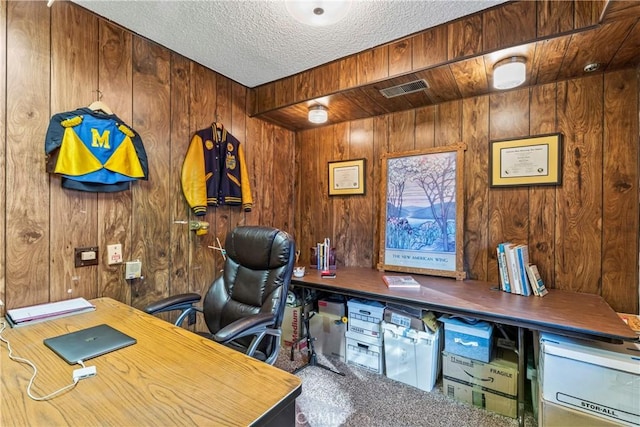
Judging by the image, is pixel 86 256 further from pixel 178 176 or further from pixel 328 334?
pixel 328 334

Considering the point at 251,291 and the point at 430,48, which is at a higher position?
the point at 430,48

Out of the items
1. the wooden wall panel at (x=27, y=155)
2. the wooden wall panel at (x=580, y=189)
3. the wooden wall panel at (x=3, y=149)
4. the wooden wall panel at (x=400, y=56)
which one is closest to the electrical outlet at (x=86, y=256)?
the wooden wall panel at (x=27, y=155)

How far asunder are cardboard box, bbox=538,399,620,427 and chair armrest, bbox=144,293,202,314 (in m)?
1.95

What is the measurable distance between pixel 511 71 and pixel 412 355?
194 cm

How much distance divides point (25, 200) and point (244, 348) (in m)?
1.39

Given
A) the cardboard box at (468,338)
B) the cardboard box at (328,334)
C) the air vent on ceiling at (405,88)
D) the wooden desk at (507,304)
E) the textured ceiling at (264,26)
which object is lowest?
the cardboard box at (328,334)

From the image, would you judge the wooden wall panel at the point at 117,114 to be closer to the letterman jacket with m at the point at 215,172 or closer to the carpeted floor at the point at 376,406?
the letterman jacket with m at the point at 215,172

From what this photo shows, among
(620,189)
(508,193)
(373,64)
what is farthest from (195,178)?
(620,189)

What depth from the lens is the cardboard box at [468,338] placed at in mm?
1828

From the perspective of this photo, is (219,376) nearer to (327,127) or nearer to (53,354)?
(53,354)

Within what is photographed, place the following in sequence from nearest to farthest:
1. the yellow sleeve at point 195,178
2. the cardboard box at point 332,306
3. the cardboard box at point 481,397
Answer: the cardboard box at point 481,397 → the yellow sleeve at point 195,178 → the cardboard box at point 332,306

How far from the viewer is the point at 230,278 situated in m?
1.84

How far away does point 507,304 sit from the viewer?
1.73 metres

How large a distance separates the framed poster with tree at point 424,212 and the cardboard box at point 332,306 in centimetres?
52
